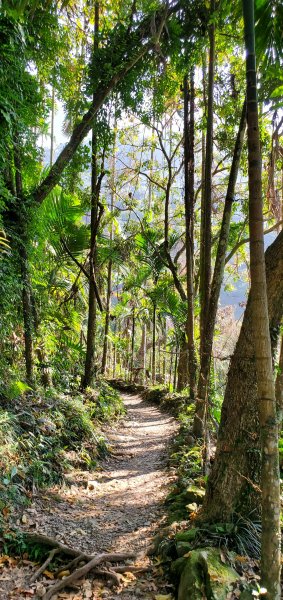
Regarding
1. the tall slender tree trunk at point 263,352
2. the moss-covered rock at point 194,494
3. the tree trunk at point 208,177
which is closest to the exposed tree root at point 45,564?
the moss-covered rock at point 194,494

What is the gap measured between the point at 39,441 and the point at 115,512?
1257mm

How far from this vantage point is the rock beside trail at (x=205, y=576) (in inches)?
96.4

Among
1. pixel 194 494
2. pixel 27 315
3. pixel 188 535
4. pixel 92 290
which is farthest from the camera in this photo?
pixel 92 290

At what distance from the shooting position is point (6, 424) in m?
4.22

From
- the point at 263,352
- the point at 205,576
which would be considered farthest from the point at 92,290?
the point at 263,352

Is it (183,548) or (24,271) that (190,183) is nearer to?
(24,271)

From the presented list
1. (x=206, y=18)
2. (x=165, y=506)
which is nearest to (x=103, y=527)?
(x=165, y=506)

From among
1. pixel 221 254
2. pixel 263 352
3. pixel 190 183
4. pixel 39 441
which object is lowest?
pixel 39 441

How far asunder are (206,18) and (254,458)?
5817mm

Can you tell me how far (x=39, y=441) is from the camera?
472 cm

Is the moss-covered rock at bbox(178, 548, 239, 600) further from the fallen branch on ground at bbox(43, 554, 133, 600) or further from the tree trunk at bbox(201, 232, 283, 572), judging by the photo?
the fallen branch on ground at bbox(43, 554, 133, 600)

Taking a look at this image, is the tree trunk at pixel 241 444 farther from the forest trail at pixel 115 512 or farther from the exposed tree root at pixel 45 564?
the exposed tree root at pixel 45 564

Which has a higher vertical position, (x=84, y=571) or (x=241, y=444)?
(x=241, y=444)

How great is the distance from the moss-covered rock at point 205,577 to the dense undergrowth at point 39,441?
5.89 feet
